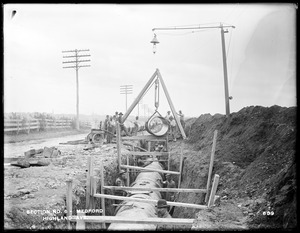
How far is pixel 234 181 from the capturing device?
23.1ft

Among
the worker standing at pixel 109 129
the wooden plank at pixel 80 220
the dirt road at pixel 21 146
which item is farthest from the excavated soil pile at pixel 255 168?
the dirt road at pixel 21 146

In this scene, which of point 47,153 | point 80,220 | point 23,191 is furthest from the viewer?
point 47,153

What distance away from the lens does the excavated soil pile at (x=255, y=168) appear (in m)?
4.64

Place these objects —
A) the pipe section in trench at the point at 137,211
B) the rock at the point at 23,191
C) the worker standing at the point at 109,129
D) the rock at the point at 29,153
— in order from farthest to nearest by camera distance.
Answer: the worker standing at the point at 109,129 → the rock at the point at 29,153 → the rock at the point at 23,191 → the pipe section in trench at the point at 137,211

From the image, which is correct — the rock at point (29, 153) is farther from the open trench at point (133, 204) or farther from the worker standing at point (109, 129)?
the worker standing at point (109, 129)

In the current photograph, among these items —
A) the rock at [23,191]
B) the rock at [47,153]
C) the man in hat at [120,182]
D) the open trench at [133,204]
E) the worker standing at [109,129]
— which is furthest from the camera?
the worker standing at [109,129]

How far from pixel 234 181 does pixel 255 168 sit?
0.59 m

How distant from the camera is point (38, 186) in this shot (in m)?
6.43

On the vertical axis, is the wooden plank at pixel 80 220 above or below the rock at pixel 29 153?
below

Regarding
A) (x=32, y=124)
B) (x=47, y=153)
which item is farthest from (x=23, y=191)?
(x=32, y=124)

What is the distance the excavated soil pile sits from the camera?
464 cm

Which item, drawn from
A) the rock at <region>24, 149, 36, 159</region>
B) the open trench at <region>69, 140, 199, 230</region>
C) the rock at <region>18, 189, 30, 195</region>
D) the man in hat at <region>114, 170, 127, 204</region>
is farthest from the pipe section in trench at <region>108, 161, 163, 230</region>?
the rock at <region>24, 149, 36, 159</region>

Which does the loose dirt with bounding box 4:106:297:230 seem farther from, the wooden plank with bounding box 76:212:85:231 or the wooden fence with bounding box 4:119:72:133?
the wooden fence with bounding box 4:119:72:133

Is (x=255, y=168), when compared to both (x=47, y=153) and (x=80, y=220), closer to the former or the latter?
(x=80, y=220)
